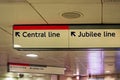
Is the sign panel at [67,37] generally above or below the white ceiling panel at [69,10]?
below

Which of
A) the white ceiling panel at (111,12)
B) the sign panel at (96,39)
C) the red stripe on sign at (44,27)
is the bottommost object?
the sign panel at (96,39)

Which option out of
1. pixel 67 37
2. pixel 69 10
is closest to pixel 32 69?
pixel 67 37

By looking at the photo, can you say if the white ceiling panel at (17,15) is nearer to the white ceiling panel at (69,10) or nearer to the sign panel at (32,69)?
the white ceiling panel at (69,10)

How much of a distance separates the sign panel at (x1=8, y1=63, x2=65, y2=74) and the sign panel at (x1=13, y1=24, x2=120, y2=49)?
204 inches

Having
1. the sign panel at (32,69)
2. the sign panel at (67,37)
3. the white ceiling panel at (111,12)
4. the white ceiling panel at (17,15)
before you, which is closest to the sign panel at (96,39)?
the sign panel at (67,37)

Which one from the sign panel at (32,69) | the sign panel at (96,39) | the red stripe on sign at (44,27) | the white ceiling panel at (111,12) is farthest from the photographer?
the sign panel at (32,69)

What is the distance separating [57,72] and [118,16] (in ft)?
21.9

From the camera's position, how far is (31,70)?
9695 millimetres

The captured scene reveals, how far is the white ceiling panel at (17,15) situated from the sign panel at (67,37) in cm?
13

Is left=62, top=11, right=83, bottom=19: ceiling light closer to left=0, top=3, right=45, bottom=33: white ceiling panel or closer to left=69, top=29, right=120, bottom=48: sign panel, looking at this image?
left=69, top=29, right=120, bottom=48: sign panel

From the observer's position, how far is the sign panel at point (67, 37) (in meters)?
4.02

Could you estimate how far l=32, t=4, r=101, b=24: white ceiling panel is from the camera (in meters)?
3.54

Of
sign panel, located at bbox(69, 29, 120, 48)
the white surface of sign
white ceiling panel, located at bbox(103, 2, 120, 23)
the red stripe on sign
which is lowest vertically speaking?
the white surface of sign

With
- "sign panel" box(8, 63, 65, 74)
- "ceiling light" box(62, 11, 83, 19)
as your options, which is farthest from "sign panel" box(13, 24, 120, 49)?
"sign panel" box(8, 63, 65, 74)
